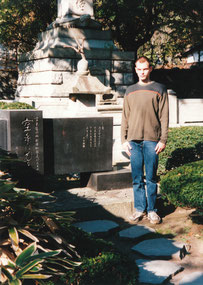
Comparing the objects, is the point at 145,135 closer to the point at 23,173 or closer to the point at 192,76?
the point at 23,173

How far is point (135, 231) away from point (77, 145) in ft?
6.25

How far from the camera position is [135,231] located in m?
5.06

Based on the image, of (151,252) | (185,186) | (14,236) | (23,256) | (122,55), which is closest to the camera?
(23,256)

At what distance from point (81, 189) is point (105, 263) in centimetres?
344

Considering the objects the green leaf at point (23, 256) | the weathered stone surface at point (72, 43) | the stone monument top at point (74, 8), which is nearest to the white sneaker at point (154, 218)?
the green leaf at point (23, 256)

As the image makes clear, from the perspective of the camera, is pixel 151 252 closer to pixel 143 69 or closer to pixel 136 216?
pixel 136 216

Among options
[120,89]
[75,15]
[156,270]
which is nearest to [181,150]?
[156,270]

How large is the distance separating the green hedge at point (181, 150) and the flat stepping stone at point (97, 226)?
3038 mm

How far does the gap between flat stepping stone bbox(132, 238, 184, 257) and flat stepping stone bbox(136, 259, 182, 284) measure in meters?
0.24

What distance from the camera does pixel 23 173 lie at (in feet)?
19.0

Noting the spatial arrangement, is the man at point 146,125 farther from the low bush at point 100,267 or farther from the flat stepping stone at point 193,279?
the low bush at point 100,267

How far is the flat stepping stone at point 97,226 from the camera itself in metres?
5.01

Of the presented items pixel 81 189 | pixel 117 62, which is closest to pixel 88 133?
pixel 81 189

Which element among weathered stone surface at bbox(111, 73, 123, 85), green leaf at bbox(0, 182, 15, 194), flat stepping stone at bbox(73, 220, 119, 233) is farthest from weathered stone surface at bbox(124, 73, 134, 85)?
green leaf at bbox(0, 182, 15, 194)
